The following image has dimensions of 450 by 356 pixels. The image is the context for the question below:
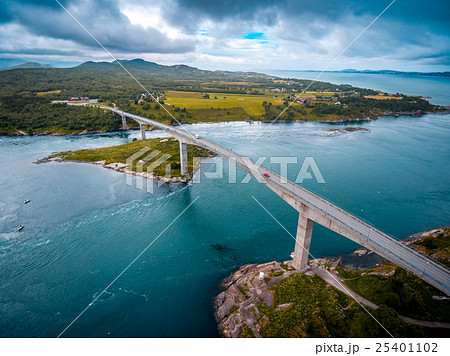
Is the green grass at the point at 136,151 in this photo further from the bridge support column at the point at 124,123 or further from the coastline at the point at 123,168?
the bridge support column at the point at 124,123

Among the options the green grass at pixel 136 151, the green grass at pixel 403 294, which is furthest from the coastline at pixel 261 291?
the green grass at pixel 136 151

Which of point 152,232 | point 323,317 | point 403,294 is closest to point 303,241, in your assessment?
point 323,317

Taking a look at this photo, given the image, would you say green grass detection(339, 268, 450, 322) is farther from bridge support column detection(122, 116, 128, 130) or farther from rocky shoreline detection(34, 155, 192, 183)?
bridge support column detection(122, 116, 128, 130)

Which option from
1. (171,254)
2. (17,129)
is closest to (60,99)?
(17,129)

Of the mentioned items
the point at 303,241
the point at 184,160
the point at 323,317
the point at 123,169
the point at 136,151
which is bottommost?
the point at 323,317

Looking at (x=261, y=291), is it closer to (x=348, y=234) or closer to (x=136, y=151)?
(x=348, y=234)

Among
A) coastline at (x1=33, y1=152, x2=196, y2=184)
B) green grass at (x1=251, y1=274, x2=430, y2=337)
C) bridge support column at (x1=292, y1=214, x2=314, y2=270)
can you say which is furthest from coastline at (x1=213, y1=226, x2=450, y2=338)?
coastline at (x1=33, y1=152, x2=196, y2=184)
